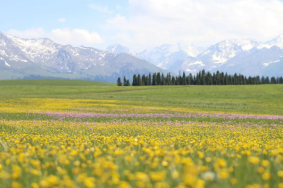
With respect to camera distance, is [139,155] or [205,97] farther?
[205,97]

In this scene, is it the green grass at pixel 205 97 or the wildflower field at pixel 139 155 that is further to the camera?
the green grass at pixel 205 97

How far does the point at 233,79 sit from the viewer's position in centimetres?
19088

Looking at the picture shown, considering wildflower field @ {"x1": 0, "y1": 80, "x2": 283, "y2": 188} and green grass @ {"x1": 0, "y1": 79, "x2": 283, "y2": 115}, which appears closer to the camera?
wildflower field @ {"x1": 0, "y1": 80, "x2": 283, "y2": 188}

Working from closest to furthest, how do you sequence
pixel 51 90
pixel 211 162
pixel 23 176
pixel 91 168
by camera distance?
pixel 23 176 → pixel 91 168 → pixel 211 162 → pixel 51 90

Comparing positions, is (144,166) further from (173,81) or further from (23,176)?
(173,81)

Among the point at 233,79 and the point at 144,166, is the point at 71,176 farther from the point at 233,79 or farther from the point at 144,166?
the point at 233,79

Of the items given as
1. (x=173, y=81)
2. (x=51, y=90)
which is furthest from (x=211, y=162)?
(x=173, y=81)

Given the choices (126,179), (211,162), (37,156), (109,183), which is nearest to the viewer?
(109,183)

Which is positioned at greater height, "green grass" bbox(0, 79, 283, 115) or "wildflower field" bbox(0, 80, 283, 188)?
"wildflower field" bbox(0, 80, 283, 188)

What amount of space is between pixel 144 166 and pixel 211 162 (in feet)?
4.43

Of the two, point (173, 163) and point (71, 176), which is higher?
point (173, 163)

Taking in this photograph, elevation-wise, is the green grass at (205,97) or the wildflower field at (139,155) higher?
the wildflower field at (139,155)

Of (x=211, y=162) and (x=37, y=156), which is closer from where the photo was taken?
(x=211, y=162)

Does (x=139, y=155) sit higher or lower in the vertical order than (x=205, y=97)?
higher
